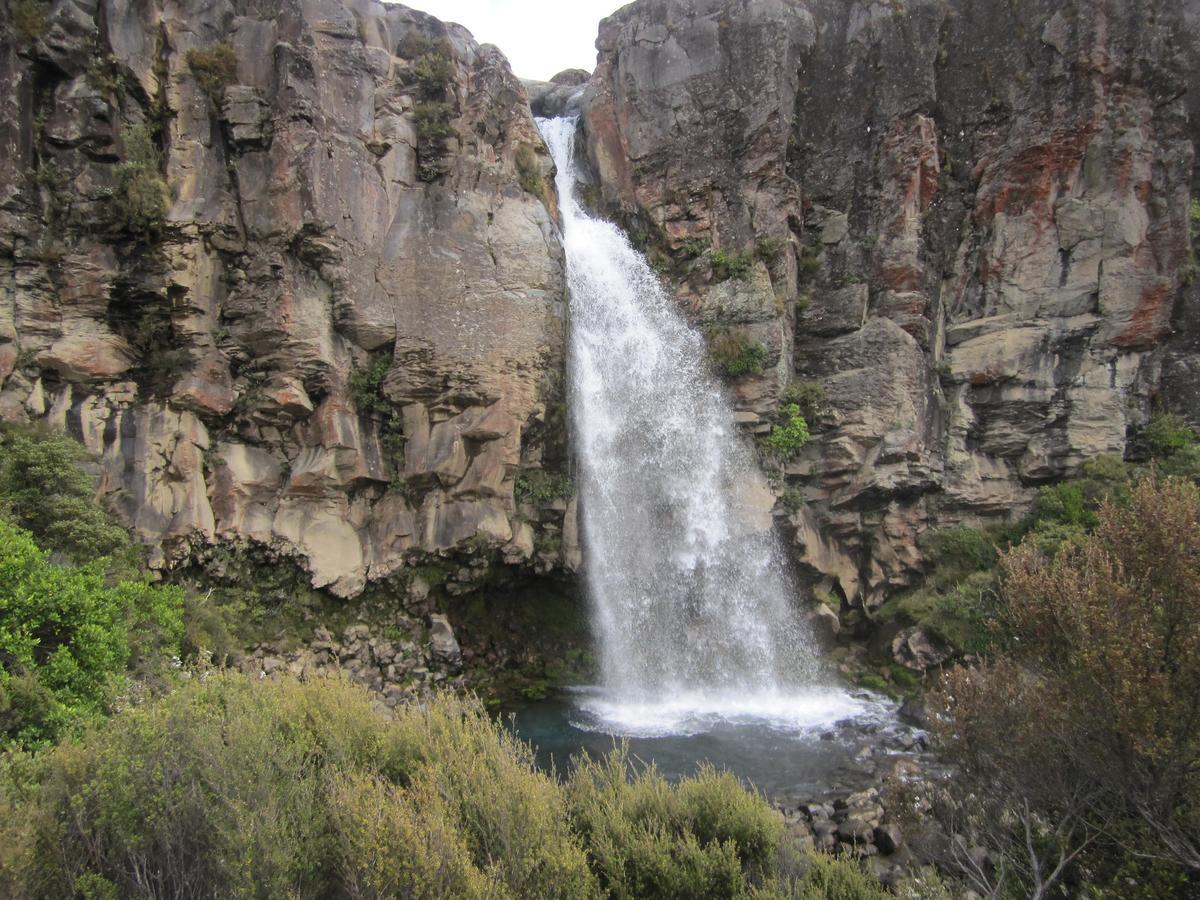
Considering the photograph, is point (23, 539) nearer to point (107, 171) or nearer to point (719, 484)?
point (107, 171)

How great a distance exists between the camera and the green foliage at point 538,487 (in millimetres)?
19297

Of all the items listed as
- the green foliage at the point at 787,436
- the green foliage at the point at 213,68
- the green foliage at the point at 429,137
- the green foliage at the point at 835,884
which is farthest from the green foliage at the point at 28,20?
the green foliage at the point at 835,884

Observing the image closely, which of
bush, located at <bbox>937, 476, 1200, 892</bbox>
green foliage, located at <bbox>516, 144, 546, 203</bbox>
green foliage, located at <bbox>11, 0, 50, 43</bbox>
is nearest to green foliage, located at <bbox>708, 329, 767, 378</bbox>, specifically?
green foliage, located at <bbox>516, 144, 546, 203</bbox>

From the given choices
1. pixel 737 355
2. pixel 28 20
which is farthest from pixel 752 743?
pixel 28 20

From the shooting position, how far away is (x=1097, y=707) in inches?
293

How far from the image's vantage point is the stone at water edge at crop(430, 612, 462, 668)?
1812 cm

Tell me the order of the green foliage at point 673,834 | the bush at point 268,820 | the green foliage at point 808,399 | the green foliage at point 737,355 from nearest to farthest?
1. the bush at point 268,820
2. the green foliage at point 673,834
3. the green foliage at point 737,355
4. the green foliage at point 808,399

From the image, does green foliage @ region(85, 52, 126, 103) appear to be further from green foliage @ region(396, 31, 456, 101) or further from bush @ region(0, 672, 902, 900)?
bush @ region(0, 672, 902, 900)

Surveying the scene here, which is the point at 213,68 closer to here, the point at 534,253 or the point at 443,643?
the point at 534,253

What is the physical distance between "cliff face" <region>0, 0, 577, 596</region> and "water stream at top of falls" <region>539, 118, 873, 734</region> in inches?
53.7

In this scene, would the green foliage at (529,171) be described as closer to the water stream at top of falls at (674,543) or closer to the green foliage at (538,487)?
the water stream at top of falls at (674,543)

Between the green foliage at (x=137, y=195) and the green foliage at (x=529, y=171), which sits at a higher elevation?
the green foliage at (x=529, y=171)

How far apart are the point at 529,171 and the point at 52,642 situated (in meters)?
17.1

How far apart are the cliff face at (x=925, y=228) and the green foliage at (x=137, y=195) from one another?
1392 cm
